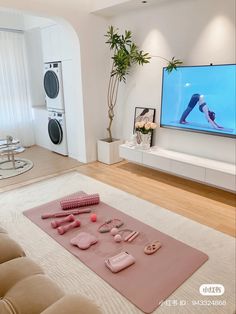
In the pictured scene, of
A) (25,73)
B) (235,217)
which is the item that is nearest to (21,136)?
(25,73)

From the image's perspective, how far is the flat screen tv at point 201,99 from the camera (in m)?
3.02

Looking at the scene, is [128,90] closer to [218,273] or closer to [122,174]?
[122,174]

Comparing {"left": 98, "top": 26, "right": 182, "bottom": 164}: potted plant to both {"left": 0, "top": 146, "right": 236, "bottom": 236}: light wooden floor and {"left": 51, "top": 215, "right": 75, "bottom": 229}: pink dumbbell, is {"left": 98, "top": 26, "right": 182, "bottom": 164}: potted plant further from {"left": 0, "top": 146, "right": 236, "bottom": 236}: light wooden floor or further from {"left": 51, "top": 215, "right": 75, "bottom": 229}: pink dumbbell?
{"left": 51, "top": 215, "right": 75, "bottom": 229}: pink dumbbell

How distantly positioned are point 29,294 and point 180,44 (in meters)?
3.27

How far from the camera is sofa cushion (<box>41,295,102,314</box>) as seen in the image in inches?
41.1

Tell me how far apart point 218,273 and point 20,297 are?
1.43 metres

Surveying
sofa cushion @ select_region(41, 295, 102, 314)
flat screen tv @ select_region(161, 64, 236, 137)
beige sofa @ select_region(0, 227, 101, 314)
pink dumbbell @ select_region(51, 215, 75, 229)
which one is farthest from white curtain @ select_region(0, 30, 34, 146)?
sofa cushion @ select_region(41, 295, 102, 314)

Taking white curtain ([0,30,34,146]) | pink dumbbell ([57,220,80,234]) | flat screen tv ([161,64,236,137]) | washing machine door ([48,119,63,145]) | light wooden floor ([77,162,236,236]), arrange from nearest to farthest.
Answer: pink dumbbell ([57,220,80,234]) < light wooden floor ([77,162,236,236]) < flat screen tv ([161,64,236,137]) < washing machine door ([48,119,63,145]) < white curtain ([0,30,34,146])

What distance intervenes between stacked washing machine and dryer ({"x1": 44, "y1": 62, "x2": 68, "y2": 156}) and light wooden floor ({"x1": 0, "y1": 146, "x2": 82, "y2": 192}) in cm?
27

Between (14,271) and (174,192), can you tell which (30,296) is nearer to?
(14,271)

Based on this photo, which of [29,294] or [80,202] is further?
[80,202]

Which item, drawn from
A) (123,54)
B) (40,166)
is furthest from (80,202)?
(123,54)

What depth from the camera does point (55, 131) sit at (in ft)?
16.2

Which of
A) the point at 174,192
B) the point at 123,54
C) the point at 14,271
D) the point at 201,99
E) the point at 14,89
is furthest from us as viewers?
the point at 14,89
